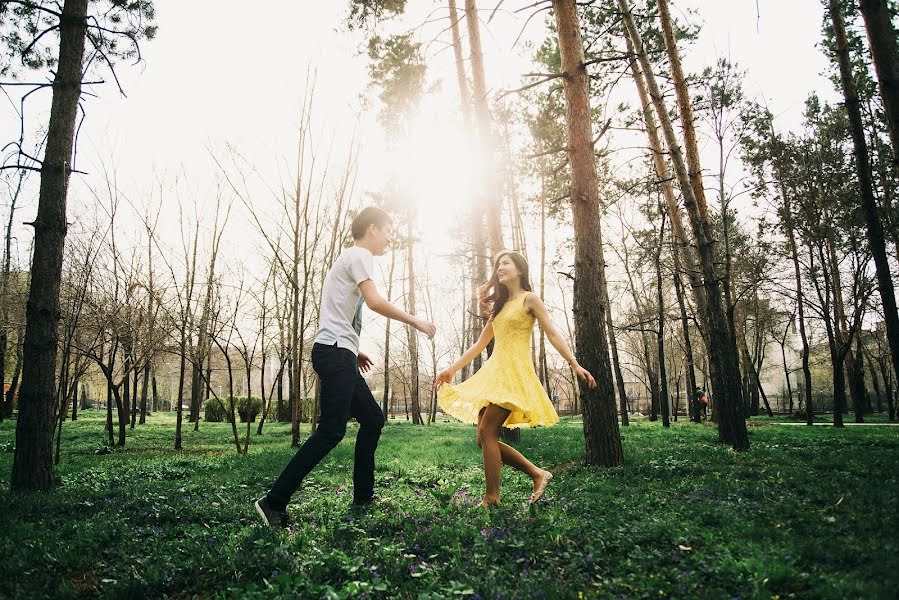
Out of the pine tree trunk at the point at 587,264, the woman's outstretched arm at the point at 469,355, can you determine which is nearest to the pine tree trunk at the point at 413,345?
the pine tree trunk at the point at 587,264

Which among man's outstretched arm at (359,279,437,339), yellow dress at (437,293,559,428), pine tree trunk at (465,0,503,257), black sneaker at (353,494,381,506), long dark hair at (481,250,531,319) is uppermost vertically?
pine tree trunk at (465,0,503,257)

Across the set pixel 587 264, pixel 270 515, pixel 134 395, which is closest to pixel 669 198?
pixel 587 264

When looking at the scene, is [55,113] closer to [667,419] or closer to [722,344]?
[722,344]

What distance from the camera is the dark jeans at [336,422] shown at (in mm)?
3424

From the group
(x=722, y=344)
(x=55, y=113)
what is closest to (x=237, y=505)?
(x=55, y=113)

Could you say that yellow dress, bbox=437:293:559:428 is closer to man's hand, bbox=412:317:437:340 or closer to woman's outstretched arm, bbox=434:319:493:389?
woman's outstretched arm, bbox=434:319:493:389

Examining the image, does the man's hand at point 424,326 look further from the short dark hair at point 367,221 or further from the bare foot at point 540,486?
the bare foot at point 540,486

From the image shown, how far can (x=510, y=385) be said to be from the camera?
3.96 metres

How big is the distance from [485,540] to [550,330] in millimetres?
1687

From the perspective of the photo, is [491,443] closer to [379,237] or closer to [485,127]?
[379,237]

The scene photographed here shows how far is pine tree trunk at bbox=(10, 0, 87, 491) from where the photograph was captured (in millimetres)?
4734

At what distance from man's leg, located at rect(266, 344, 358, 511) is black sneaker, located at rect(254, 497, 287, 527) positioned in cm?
3

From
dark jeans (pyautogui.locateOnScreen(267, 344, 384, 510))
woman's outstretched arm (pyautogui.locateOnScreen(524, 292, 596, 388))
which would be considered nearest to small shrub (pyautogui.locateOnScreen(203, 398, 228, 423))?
dark jeans (pyautogui.locateOnScreen(267, 344, 384, 510))

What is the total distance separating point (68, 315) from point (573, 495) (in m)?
8.43
